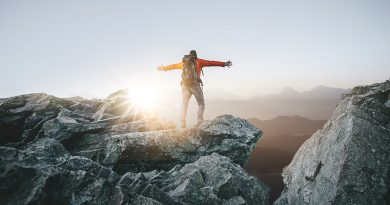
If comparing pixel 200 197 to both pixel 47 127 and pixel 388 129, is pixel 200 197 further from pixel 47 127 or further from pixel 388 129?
pixel 47 127

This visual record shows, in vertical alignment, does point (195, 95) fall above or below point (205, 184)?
above

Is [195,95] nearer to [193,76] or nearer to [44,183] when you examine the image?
[193,76]

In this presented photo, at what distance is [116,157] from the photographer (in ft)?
42.4

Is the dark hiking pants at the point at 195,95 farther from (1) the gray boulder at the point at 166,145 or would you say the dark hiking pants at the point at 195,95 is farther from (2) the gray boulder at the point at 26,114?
(2) the gray boulder at the point at 26,114

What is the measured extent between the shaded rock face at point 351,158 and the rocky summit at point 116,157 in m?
2.13

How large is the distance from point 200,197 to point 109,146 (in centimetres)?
608

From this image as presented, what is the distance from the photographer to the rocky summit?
7414 millimetres

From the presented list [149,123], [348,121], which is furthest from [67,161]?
[348,121]

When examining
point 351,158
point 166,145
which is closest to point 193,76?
Answer: point 166,145

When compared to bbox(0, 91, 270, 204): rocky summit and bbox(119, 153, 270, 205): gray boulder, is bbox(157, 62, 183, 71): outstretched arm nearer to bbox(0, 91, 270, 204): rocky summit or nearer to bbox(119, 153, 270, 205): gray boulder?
bbox(0, 91, 270, 204): rocky summit

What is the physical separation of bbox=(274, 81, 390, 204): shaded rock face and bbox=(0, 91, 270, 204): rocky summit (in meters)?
2.13

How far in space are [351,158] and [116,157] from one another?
10.5m

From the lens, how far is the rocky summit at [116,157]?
7.41m

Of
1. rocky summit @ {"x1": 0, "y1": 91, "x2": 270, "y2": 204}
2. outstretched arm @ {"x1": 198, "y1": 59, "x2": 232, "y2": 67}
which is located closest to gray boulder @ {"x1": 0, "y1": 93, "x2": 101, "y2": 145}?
rocky summit @ {"x1": 0, "y1": 91, "x2": 270, "y2": 204}
